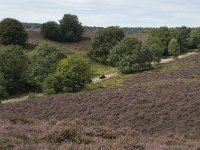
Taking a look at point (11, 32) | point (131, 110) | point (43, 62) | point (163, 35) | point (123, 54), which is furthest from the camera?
point (163, 35)

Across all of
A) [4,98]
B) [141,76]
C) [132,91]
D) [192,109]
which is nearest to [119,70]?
[141,76]

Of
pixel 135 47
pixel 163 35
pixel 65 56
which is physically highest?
pixel 163 35

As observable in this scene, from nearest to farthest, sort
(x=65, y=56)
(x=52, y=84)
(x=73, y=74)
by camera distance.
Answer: (x=52, y=84) → (x=73, y=74) → (x=65, y=56)

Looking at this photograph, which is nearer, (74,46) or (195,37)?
(74,46)

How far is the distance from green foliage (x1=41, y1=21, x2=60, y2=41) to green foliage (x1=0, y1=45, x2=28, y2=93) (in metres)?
47.5

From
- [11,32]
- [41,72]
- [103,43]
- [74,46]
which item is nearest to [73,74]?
[41,72]

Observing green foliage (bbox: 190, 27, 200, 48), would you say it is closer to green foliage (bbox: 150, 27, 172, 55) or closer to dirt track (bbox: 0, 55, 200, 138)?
green foliage (bbox: 150, 27, 172, 55)

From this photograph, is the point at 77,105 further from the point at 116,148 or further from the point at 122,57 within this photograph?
the point at 122,57

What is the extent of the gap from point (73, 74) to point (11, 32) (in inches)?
1727

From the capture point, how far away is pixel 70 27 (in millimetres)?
117000

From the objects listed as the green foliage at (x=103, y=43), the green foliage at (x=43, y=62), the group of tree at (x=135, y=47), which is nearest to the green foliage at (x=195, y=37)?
the group of tree at (x=135, y=47)

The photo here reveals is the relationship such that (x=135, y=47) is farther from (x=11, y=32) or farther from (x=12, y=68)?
(x=11, y=32)

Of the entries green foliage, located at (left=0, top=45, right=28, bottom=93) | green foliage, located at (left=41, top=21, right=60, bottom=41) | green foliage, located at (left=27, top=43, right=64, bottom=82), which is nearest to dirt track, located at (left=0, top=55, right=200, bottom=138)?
green foliage, located at (left=0, top=45, right=28, bottom=93)

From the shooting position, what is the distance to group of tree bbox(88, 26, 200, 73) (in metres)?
78.4
